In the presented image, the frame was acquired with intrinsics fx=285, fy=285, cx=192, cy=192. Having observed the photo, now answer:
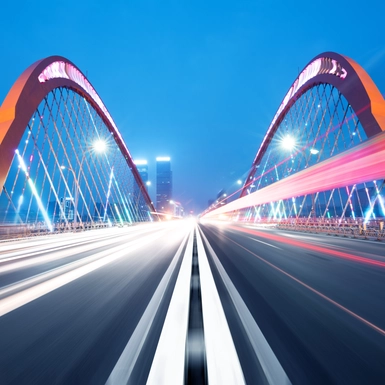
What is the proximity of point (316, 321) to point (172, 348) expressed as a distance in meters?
2.14

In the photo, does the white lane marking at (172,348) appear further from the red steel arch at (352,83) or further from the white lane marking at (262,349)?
the red steel arch at (352,83)

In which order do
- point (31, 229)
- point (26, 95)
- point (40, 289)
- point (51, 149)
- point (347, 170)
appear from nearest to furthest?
1. point (40, 289)
2. point (347, 170)
3. point (26, 95)
4. point (31, 229)
5. point (51, 149)

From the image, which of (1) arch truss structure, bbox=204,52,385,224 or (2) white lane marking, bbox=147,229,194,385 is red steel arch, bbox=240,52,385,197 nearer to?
(1) arch truss structure, bbox=204,52,385,224

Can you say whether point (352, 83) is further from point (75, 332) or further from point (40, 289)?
point (75, 332)

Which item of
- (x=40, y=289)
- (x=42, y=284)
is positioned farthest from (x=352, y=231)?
(x=40, y=289)

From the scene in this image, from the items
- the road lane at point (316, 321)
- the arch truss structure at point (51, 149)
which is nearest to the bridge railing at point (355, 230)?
the road lane at point (316, 321)

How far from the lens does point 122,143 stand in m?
57.6

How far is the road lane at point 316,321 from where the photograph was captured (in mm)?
2662

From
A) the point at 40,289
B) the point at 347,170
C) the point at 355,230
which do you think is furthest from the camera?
the point at 355,230

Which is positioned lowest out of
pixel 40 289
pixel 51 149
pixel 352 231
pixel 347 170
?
pixel 40 289

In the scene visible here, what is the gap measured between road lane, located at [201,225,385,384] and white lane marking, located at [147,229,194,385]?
61 cm

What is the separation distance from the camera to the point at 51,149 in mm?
26250

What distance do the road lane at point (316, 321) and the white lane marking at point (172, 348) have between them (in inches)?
24.0

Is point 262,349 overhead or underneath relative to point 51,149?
underneath
